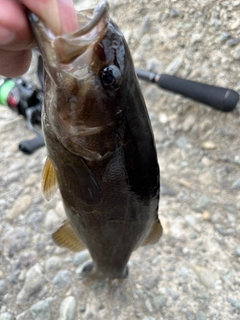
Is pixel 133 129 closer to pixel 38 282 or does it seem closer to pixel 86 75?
pixel 86 75

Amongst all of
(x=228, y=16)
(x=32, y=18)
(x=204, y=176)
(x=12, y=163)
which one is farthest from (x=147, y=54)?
(x=32, y=18)

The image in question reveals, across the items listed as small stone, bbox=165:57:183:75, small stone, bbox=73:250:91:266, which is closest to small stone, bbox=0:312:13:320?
small stone, bbox=73:250:91:266

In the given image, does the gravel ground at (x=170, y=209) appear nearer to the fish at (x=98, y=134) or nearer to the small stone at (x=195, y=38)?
the small stone at (x=195, y=38)

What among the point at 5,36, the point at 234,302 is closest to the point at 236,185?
the point at 234,302

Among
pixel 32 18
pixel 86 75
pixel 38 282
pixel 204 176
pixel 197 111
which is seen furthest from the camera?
pixel 197 111

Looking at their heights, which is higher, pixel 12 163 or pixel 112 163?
pixel 112 163

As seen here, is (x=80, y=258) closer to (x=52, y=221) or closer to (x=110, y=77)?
(x=52, y=221)

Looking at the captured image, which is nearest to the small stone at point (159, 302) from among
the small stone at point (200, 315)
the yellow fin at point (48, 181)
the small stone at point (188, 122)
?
the small stone at point (200, 315)

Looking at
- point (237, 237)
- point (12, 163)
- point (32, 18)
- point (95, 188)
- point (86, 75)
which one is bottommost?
point (237, 237)
